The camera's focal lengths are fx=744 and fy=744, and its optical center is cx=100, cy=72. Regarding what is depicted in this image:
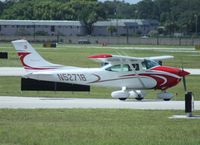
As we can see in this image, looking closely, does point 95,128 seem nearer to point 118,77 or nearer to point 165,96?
point 165,96

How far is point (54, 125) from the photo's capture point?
65.1ft

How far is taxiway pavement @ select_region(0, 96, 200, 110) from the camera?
2583cm

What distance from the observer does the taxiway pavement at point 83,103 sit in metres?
25.8

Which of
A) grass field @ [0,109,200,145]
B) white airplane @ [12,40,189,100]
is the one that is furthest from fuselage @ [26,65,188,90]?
grass field @ [0,109,200,145]

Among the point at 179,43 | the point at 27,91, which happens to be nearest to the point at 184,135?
the point at 27,91

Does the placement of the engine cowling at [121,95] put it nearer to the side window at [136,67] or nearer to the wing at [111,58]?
the side window at [136,67]

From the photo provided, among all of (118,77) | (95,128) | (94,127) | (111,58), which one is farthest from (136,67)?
(95,128)

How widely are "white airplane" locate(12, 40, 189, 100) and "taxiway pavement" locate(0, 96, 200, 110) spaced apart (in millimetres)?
727

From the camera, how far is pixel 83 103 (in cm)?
2717

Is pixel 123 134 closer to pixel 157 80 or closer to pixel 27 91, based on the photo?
pixel 157 80

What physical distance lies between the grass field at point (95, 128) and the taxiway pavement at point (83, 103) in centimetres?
188

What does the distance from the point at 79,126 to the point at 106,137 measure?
2283mm

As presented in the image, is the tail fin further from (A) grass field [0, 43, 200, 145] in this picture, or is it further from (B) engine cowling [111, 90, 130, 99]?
(A) grass field [0, 43, 200, 145]

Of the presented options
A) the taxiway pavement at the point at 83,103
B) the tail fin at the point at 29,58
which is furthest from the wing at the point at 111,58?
the tail fin at the point at 29,58
